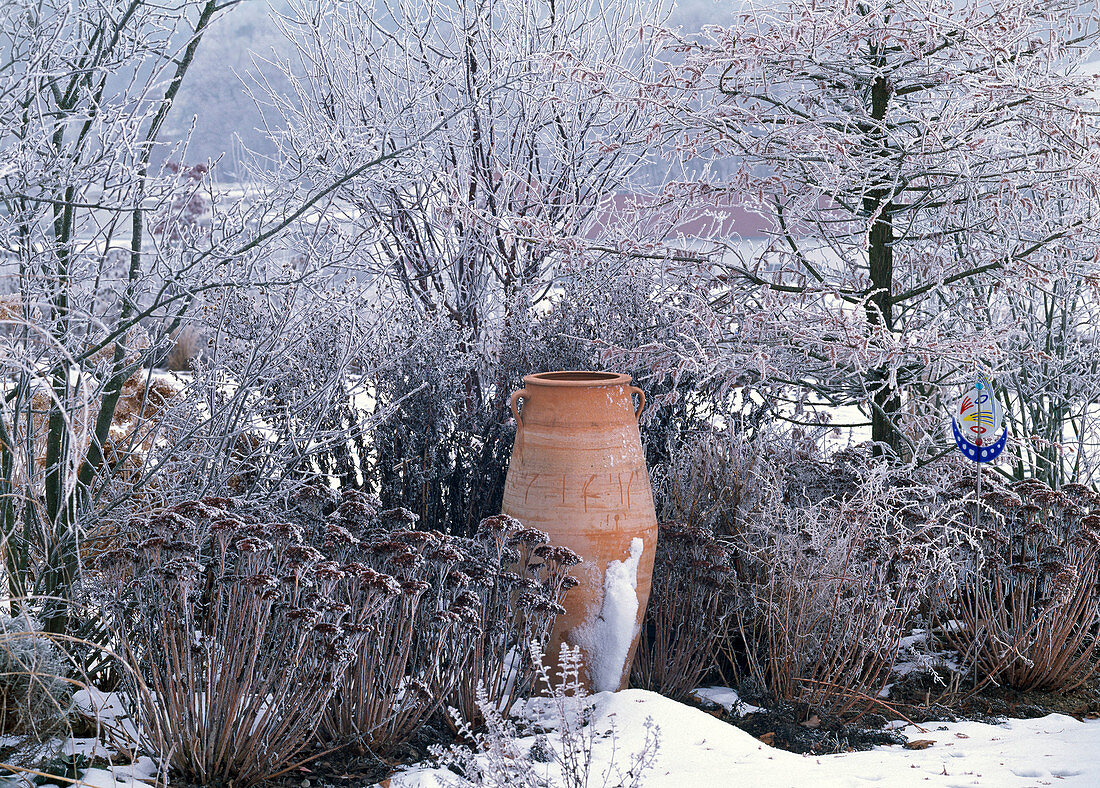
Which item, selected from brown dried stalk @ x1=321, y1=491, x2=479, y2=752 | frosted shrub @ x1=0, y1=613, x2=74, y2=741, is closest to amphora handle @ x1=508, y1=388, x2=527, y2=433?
brown dried stalk @ x1=321, y1=491, x2=479, y2=752

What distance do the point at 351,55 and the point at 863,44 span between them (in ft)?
9.82

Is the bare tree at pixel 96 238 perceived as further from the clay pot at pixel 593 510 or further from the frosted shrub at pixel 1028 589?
the frosted shrub at pixel 1028 589

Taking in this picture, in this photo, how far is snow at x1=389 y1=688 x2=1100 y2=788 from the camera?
123 inches

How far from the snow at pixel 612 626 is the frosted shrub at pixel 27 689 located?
5.84 ft

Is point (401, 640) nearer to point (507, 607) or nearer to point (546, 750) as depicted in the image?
point (507, 607)

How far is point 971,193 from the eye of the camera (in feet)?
14.1

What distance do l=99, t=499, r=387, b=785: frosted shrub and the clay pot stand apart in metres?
0.93

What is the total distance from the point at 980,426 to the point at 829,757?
1.51 metres

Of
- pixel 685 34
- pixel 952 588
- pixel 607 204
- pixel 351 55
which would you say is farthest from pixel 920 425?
pixel 351 55

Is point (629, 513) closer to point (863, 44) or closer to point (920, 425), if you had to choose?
point (920, 425)

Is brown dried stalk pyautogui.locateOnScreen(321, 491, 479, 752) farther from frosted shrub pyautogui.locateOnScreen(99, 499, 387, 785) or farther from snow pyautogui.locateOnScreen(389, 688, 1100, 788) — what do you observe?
snow pyautogui.locateOnScreen(389, 688, 1100, 788)

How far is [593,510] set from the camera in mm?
3797

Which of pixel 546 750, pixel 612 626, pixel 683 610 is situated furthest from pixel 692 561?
pixel 546 750

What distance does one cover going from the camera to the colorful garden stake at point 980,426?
405 centimetres
